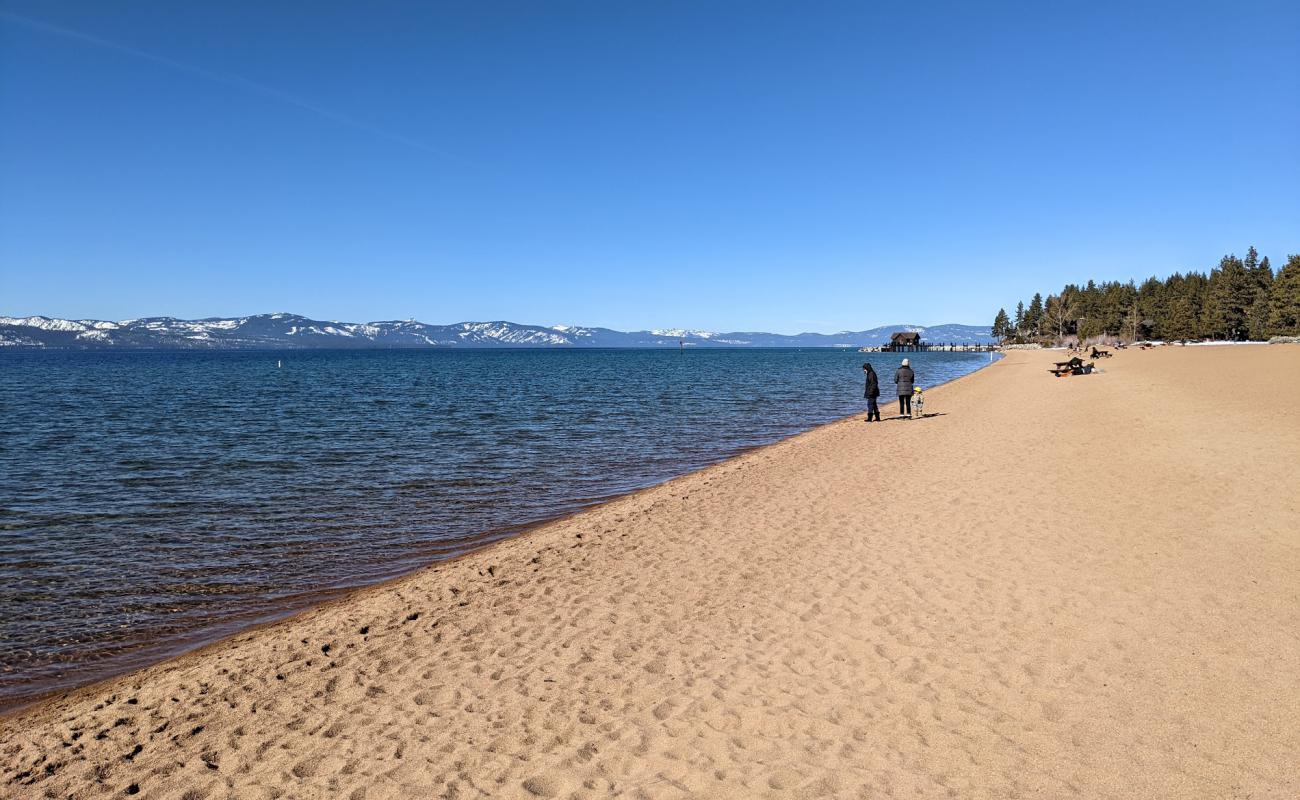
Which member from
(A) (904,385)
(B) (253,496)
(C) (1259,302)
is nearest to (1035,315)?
(C) (1259,302)

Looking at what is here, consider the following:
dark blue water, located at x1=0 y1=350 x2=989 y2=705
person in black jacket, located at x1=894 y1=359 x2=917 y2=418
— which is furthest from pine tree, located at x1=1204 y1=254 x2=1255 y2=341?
person in black jacket, located at x1=894 y1=359 x2=917 y2=418

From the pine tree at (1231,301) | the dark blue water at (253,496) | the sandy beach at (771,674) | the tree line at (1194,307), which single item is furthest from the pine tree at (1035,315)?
the sandy beach at (771,674)

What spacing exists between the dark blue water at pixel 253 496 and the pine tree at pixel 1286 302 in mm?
87266

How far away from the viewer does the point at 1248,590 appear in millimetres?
7594

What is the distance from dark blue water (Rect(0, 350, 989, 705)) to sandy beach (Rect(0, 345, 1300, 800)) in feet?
4.81

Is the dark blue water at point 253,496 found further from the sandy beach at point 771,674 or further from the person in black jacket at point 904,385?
the person in black jacket at point 904,385

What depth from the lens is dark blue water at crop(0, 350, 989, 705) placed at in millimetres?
8773

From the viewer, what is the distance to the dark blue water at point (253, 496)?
8773 millimetres

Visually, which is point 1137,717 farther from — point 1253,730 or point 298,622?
point 298,622

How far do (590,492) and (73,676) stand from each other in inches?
403

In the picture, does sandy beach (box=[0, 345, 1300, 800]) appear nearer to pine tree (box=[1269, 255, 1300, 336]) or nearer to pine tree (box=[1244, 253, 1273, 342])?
pine tree (box=[1269, 255, 1300, 336])

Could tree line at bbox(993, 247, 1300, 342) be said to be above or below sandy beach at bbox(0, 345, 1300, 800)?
above

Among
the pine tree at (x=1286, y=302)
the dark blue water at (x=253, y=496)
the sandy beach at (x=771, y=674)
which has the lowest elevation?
the dark blue water at (x=253, y=496)

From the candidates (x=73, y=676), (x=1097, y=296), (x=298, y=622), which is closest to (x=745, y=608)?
(x=298, y=622)
